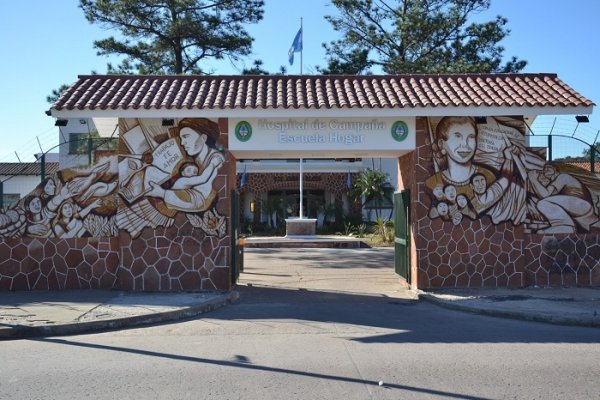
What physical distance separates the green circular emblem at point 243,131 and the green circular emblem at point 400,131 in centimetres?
310

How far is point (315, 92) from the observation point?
13.8m

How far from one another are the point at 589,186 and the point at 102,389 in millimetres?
11465

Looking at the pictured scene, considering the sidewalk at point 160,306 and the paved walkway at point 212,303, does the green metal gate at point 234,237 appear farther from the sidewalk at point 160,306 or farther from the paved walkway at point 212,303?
the paved walkway at point 212,303

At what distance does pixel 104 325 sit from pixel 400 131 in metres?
7.21

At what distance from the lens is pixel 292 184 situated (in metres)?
39.3

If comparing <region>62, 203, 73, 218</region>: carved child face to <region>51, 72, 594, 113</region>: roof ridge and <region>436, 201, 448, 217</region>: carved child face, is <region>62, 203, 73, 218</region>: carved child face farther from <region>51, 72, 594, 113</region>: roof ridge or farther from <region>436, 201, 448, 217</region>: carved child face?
Answer: <region>436, 201, 448, 217</region>: carved child face

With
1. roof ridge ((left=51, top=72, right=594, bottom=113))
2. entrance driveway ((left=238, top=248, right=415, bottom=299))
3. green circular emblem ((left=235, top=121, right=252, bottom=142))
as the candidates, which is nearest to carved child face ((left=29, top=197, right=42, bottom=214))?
roof ridge ((left=51, top=72, right=594, bottom=113))

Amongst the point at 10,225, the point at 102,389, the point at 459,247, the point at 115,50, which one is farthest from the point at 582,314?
the point at 115,50

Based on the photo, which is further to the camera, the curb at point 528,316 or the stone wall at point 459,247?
the stone wall at point 459,247

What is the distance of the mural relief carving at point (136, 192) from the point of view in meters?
13.1

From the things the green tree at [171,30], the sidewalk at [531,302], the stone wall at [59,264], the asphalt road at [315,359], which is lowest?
the asphalt road at [315,359]

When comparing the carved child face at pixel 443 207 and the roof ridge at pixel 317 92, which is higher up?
the roof ridge at pixel 317 92

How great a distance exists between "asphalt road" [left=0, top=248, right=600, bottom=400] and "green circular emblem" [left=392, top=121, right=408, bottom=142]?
4.05 meters

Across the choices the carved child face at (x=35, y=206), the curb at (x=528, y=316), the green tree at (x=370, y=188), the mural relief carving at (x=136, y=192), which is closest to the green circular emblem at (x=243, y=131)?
the mural relief carving at (x=136, y=192)
